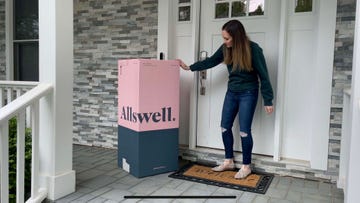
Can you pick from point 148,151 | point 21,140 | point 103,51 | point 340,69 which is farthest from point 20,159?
point 340,69

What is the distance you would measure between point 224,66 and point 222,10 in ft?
1.89

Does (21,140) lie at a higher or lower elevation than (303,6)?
lower

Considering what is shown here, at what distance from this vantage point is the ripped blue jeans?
2.81 meters

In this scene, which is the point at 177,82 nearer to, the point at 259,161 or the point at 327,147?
the point at 259,161

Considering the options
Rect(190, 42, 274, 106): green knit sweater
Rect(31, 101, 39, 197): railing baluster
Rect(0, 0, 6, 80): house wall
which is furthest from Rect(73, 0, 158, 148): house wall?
Rect(31, 101, 39, 197): railing baluster

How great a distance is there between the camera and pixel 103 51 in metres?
3.82

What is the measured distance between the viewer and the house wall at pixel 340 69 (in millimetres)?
2598

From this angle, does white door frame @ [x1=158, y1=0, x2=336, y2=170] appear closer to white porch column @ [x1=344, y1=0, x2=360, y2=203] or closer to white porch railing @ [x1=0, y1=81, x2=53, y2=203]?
white porch column @ [x1=344, y1=0, x2=360, y2=203]

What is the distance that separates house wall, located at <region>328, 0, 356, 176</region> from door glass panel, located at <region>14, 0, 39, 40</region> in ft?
12.0

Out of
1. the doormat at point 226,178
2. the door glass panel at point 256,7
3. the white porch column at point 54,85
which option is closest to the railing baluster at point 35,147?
the white porch column at point 54,85

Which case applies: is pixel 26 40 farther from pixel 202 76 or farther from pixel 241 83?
pixel 241 83

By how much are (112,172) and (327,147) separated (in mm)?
1968

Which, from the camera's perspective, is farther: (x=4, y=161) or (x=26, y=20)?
Result: (x=26, y=20)

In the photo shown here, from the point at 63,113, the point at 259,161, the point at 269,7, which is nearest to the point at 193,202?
the point at 259,161
